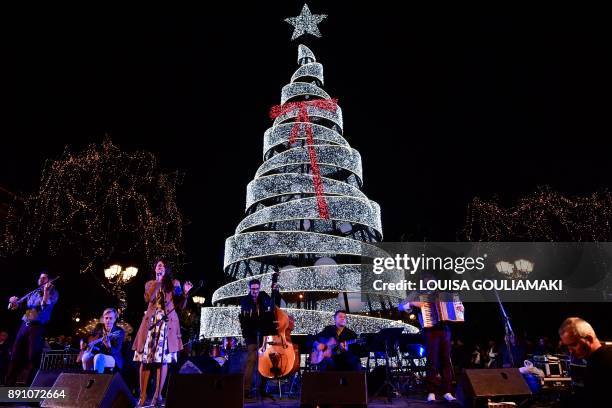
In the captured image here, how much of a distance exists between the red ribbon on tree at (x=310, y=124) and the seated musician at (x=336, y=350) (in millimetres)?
11869

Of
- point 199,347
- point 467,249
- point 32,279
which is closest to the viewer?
point 199,347

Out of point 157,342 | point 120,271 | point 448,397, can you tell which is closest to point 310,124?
point 120,271

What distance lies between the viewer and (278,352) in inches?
284

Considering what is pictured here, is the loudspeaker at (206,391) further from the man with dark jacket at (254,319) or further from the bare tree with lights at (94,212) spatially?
the bare tree with lights at (94,212)

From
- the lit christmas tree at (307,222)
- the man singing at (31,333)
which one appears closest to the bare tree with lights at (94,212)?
the lit christmas tree at (307,222)

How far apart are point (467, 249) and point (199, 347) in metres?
17.6

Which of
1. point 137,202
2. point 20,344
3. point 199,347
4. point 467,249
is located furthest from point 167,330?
point 467,249

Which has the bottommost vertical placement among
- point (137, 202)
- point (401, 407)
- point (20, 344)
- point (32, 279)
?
point (401, 407)

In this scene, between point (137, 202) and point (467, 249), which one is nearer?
point (137, 202)

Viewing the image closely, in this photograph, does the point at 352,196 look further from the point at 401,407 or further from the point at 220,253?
the point at 220,253

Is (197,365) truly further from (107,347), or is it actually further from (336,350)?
(336,350)

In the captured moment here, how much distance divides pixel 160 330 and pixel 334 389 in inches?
94.6

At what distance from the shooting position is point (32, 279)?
73.5ft

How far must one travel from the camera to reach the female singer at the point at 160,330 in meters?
5.71
